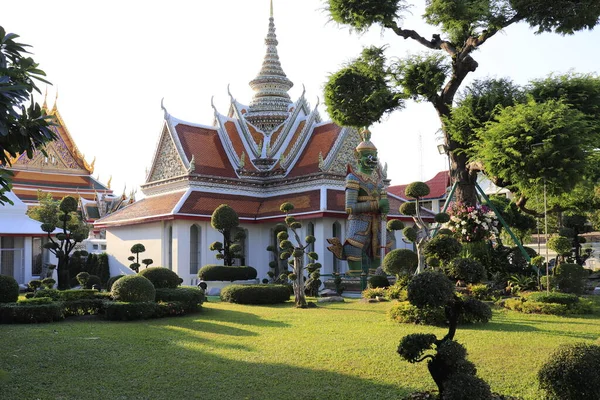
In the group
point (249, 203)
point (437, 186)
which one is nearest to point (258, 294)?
point (249, 203)

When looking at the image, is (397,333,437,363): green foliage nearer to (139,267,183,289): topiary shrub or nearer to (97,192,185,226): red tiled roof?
(139,267,183,289): topiary shrub

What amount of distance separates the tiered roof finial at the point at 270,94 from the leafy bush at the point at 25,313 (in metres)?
16.4

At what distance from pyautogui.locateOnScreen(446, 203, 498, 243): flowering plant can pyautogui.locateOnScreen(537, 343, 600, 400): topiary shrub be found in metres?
9.31

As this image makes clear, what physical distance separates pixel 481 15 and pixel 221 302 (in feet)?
31.3

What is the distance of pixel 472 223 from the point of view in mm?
14281

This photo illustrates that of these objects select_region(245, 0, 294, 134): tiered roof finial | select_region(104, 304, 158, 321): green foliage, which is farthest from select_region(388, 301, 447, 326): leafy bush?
select_region(245, 0, 294, 134): tiered roof finial

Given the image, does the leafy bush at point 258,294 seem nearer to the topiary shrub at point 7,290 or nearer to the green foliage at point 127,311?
the green foliage at point 127,311

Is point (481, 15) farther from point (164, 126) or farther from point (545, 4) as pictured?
point (164, 126)

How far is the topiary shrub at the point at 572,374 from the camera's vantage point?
480 centimetres

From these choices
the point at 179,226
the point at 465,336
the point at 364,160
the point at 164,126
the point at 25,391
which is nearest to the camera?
the point at 25,391

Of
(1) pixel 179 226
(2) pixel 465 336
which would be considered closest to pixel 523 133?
(2) pixel 465 336

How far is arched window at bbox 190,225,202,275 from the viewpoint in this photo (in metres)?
21.7

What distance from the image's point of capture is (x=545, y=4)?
1335 cm

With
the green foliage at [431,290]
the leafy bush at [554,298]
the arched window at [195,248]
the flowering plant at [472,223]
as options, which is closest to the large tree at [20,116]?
the green foliage at [431,290]
